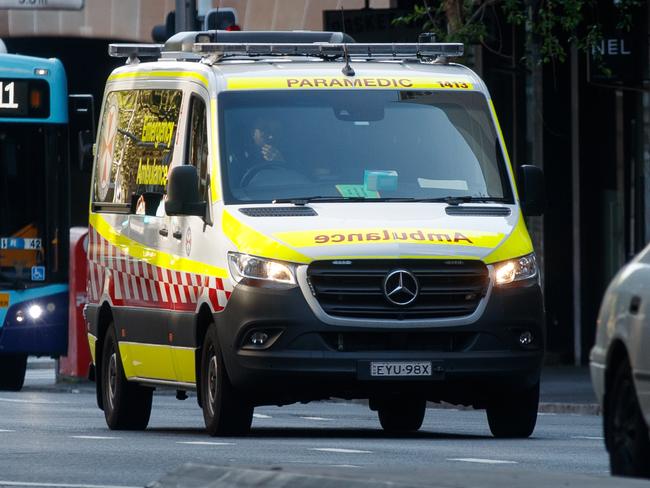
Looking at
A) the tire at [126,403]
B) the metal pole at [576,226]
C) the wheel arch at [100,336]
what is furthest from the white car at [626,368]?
the metal pole at [576,226]

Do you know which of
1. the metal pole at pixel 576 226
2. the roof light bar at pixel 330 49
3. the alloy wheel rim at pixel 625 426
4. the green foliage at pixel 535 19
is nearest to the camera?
the alloy wheel rim at pixel 625 426

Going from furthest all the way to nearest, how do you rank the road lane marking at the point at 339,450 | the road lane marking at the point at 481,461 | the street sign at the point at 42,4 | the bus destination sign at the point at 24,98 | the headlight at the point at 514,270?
the street sign at the point at 42,4 < the bus destination sign at the point at 24,98 < the headlight at the point at 514,270 < the road lane marking at the point at 339,450 < the road lane marking at the point at 481,461

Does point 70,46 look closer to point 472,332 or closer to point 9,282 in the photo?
point 9,282

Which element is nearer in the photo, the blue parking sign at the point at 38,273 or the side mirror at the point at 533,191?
the side mirror at the point at 533,191

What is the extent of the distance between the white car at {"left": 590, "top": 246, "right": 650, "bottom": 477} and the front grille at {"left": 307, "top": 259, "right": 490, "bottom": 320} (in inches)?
159

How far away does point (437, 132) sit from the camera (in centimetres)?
1533

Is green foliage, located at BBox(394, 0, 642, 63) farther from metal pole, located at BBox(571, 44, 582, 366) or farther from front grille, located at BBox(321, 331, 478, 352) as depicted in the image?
front grille, located at BBox(321, 331, 478, 352)

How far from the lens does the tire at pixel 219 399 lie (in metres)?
14.5

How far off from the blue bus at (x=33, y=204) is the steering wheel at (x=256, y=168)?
8175mm

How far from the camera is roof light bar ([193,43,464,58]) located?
15.8 meters

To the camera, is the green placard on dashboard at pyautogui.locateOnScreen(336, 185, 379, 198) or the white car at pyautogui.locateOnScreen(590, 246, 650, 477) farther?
the green placard on dashboard at pyautogui.locateOnScreen(336, 185, 379, 198)

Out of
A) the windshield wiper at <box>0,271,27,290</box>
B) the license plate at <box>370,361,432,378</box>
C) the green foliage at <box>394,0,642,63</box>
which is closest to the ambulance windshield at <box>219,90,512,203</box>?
the license plate at <box>370,361,432,378</box>

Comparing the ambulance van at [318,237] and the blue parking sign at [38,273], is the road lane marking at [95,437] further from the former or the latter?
the blue parking sign at [38,273]

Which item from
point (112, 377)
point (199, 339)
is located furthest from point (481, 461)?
point (112, 377)
